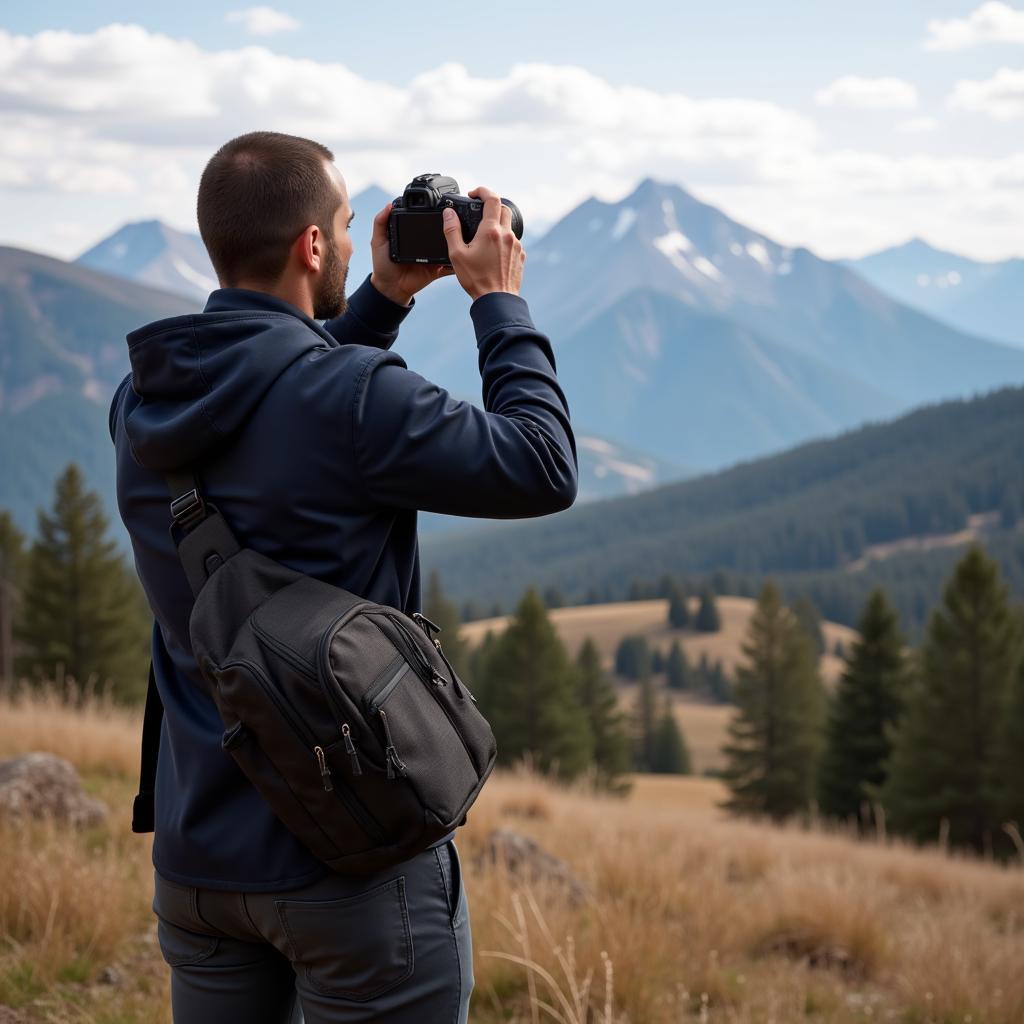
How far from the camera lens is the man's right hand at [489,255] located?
2219 mm

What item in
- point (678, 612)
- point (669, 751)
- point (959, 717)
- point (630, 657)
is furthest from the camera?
point (678, 612)

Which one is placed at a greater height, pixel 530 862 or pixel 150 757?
pixel 150 757

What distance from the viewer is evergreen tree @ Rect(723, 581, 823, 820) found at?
147ft

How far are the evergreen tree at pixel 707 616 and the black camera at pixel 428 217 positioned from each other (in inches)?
5114

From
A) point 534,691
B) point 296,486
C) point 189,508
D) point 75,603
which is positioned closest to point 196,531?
point 189,508

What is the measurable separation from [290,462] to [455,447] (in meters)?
0.28

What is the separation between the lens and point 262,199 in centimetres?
200

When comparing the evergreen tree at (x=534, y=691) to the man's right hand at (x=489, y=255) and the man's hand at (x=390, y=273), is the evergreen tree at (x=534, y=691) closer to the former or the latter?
the man's hand at (x=390, y=273)

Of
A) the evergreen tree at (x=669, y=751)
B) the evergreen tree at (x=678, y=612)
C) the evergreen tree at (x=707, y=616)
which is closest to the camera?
the evergreen tree at (x=669, y=751)

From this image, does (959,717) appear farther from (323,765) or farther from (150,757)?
(323,765)

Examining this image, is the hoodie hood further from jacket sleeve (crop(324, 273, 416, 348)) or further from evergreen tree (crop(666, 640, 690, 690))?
evergreen tree (crop(666, 640, 690, 690))

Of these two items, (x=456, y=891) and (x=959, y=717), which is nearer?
(x=456, y=891)

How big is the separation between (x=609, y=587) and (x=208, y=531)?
169 m

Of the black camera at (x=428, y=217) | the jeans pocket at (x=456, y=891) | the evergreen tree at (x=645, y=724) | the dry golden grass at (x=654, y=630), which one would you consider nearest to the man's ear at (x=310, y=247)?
the black camera at (x=428, y=217)
